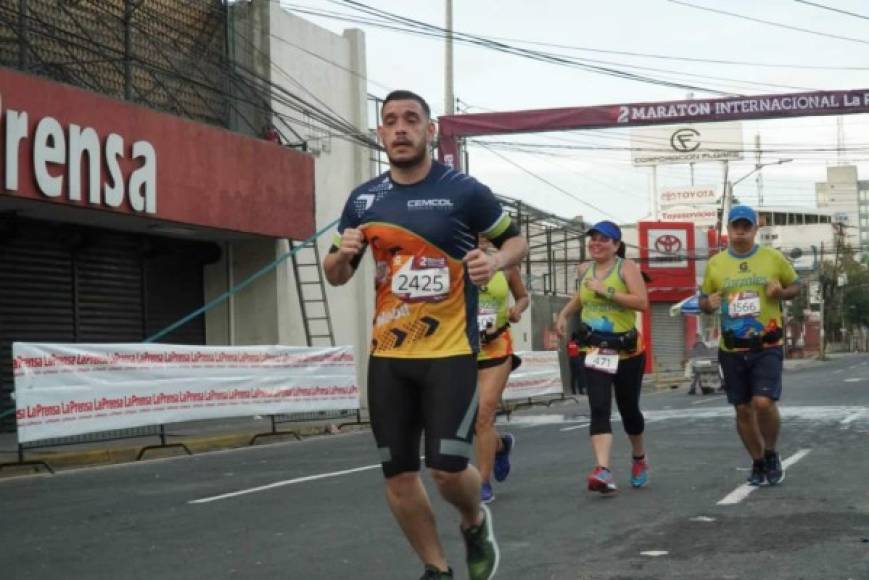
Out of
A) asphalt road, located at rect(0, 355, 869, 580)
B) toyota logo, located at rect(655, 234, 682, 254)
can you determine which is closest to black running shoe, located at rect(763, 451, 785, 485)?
asphalt road, located at rect(0, 355, 869, 580)

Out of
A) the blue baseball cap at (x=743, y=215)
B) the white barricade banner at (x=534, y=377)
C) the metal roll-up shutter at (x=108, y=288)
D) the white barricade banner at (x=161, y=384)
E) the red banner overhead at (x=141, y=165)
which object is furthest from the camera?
the white barricade banner at (x=534, y=377)

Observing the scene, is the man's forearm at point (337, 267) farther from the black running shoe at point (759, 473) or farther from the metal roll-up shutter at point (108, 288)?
the metal roll-up shutter at point (108, 288)

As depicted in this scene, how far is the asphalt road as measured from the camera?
6.33 m

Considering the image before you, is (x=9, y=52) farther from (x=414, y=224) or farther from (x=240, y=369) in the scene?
(x=414, y=224)

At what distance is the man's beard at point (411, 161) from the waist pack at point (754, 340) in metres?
4.43

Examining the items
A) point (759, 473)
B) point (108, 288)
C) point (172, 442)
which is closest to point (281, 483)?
point (759, 473)

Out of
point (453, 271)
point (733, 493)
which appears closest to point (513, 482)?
point (733, 493)

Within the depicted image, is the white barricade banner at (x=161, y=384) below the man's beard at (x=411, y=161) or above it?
below

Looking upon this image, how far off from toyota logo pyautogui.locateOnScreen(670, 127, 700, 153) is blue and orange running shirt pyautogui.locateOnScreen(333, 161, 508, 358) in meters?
84.9

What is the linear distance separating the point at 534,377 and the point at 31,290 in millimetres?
11062

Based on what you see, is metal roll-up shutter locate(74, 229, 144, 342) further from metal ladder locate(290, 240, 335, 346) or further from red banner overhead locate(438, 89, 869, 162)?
red banner overhead locate(438, 89, 869, 162)

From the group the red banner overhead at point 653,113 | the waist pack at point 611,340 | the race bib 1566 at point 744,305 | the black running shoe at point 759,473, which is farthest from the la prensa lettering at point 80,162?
the black running shoe at point 759,473

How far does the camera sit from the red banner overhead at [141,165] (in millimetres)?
16625

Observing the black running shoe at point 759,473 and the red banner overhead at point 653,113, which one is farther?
the red banner overhead at point 653,113
